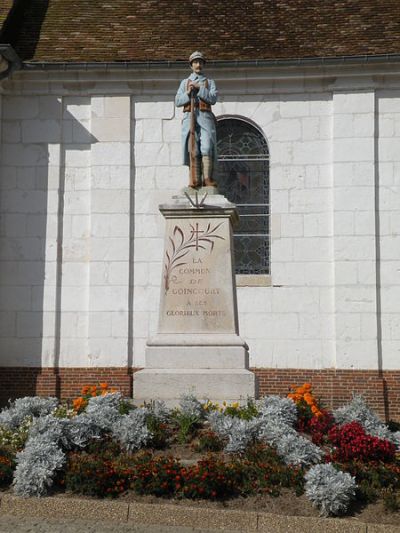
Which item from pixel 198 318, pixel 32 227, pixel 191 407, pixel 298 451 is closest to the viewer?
pixel 298 451

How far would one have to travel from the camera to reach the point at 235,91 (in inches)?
637

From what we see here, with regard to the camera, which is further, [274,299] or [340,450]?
[274,299]

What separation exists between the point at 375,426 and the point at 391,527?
2966 millimetres

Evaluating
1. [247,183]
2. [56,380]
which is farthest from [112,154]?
[56,380]

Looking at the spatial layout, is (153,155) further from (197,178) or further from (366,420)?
(366,420)

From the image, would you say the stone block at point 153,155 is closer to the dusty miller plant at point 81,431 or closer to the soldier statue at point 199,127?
the soldier statue at point 199,127

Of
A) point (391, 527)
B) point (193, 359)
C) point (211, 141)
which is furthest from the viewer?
point (211, 141)

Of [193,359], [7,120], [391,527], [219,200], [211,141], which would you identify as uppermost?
[7,120]

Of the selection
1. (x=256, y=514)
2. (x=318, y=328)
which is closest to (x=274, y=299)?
(x=318, y=328)

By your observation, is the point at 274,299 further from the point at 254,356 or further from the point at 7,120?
the point at 7,120

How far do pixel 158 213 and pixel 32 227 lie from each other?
247 cm

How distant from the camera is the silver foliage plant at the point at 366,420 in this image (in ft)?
32.0

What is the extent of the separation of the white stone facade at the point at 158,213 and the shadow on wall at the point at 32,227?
0.03 metres

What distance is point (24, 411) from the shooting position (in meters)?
10.1
